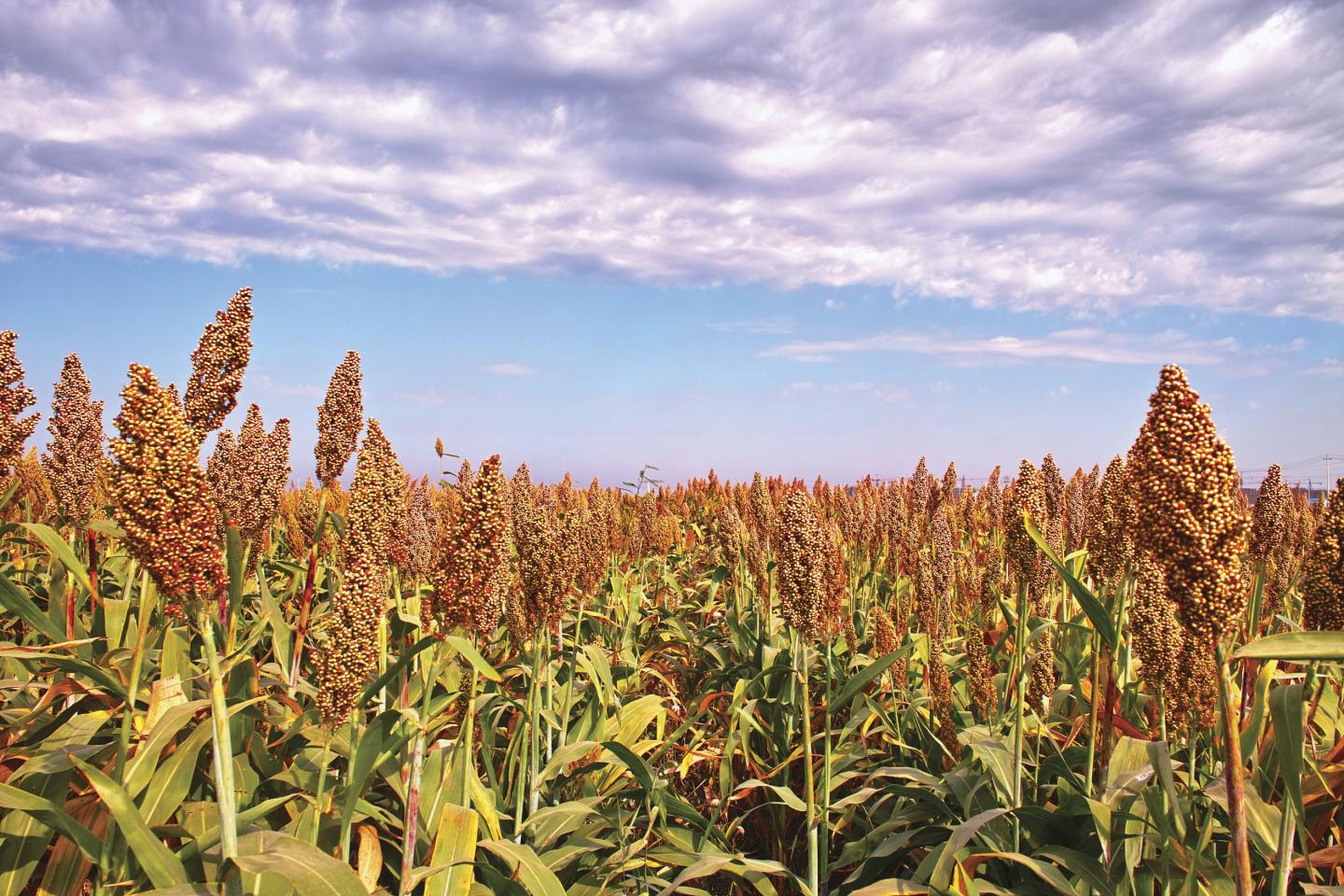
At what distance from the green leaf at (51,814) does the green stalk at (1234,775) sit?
3.20 meters

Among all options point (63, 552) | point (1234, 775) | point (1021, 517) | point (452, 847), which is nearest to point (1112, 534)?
point (1021, 517)

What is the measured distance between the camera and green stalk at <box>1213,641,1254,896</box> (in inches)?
70.6

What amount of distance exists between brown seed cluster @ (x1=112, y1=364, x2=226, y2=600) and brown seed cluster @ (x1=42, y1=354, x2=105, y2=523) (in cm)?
337

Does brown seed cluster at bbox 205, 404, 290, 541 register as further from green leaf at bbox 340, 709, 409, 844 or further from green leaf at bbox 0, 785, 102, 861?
green leaf at bbox 340, 709, 409, 844

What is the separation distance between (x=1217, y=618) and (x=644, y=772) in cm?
215

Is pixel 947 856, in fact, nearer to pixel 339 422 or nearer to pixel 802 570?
pixel 802 570

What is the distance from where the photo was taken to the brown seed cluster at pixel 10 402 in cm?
374

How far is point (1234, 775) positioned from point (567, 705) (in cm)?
304

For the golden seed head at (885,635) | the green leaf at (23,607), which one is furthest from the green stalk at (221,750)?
the golden seed head at (885,635)

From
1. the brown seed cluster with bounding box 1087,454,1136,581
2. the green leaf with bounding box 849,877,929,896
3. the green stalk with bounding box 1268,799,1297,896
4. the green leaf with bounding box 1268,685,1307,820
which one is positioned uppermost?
the brown seed cluster with bounding box 1087,454,1136,581

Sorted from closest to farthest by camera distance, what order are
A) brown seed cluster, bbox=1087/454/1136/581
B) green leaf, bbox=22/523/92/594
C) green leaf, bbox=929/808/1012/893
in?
1. green leaf, bbox=929/808/1012/893
2. green leaf, bbox=22/523/92/594
3. brown seed cluster, bbox=1087/454/1136/581

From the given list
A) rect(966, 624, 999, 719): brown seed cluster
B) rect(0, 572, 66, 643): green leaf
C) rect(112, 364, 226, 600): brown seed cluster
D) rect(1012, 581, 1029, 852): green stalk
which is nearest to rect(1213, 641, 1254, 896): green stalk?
rect(1012, 581, 1029, 852): green stalk

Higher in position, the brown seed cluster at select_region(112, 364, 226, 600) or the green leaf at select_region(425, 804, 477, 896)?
the brown seed cluster at select_region(112, 364, 226, 600)

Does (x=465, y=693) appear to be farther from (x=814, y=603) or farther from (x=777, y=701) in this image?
(x=777, y=701)
